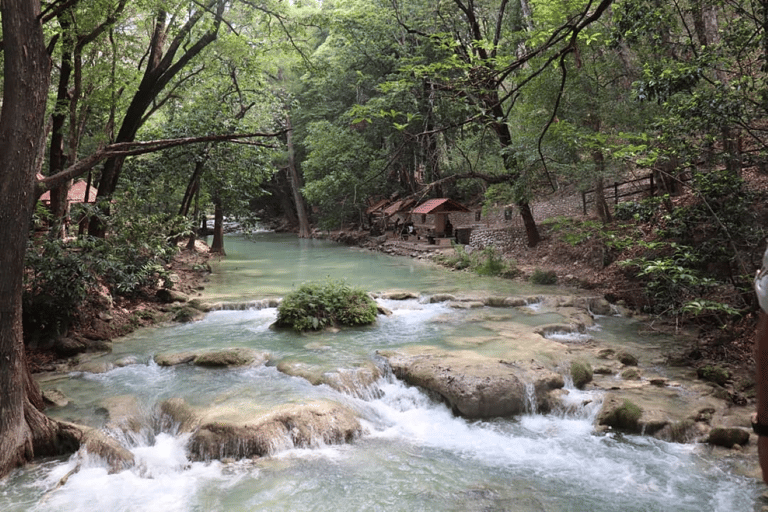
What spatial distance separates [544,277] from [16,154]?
533 inches

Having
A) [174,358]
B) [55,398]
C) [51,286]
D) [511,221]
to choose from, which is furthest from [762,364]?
[511,221]

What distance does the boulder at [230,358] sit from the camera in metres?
8.59

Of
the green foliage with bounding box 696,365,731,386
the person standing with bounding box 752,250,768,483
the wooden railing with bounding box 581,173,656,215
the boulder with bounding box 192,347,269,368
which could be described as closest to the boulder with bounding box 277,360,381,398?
the boulder with bounding box 192,347,269,368

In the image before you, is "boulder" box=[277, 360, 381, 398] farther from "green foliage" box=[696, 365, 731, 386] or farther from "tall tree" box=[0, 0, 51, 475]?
"green foliage" box=[696, 365, 731, 386]

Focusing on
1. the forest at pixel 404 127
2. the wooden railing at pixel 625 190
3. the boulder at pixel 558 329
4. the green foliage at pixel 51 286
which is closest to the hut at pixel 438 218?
the forest at pixel 404 127

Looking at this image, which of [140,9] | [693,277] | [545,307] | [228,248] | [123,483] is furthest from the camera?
[228,248]

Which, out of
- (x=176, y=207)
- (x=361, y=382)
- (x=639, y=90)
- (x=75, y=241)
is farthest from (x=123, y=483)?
(x=176, y=207)

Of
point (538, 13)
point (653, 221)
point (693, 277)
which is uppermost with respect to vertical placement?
point (538, 13)

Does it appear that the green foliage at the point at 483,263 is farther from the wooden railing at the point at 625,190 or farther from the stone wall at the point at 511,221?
the wooden railing at the point at 625,190

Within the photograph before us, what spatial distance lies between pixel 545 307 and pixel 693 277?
16.8 ft

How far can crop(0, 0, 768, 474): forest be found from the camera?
5.00 metres

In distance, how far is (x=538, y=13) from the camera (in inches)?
579

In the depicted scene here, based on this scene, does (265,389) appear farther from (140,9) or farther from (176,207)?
(176,207)

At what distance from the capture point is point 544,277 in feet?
50.8
